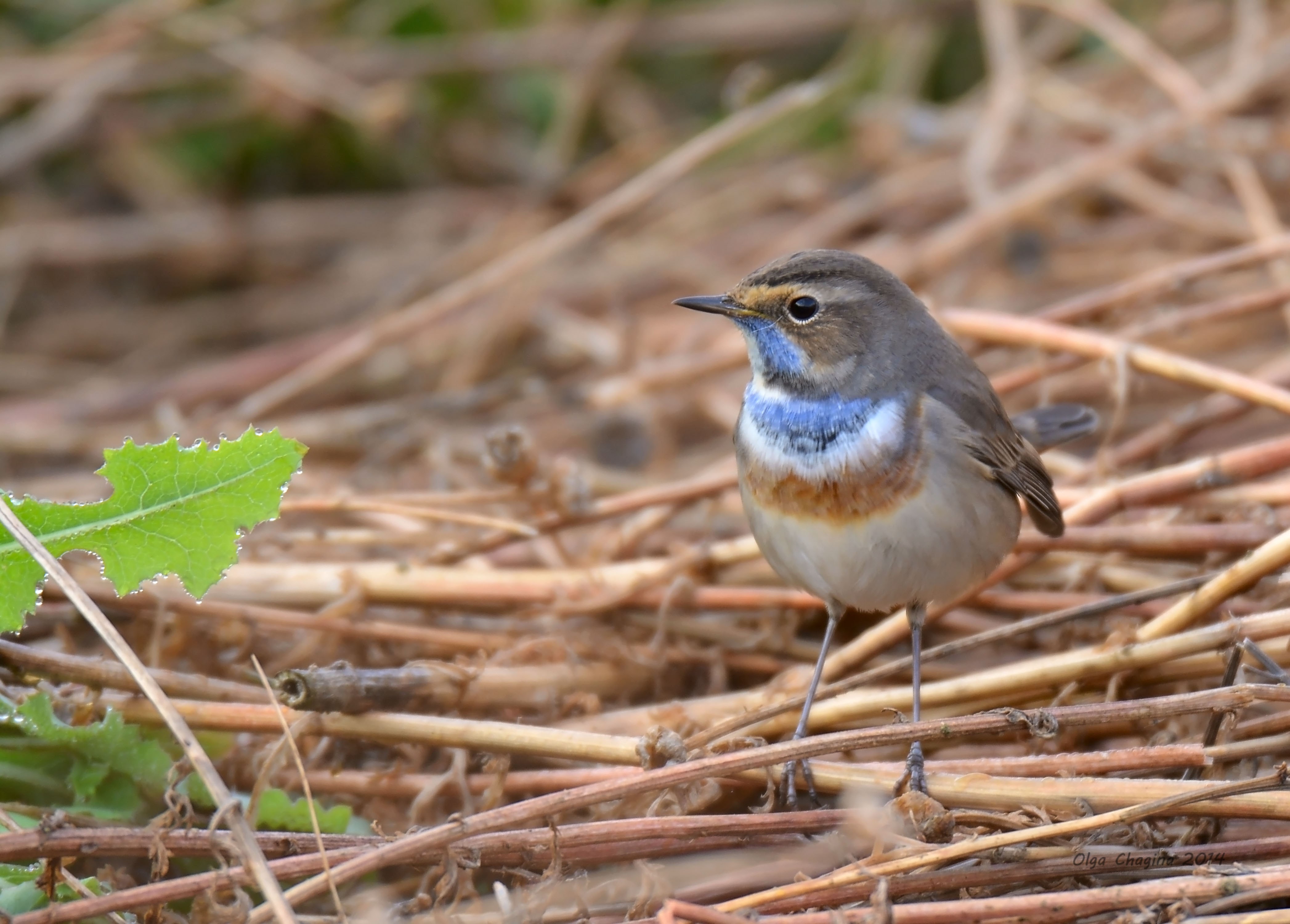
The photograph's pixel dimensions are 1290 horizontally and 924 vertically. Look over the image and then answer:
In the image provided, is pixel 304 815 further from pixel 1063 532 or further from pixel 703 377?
pixel 703 377

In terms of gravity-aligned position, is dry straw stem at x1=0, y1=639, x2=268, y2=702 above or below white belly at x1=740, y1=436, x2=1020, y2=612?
below

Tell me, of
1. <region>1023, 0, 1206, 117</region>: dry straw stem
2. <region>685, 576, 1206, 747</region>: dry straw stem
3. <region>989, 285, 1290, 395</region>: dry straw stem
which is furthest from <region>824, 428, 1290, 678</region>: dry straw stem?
<region>1023, 0, 1206, 117</region>: dry straw stem

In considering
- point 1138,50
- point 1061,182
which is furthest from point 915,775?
point 1138,50

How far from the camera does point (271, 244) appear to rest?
782 cm

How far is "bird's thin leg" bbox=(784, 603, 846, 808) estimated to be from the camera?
3297 millimetres

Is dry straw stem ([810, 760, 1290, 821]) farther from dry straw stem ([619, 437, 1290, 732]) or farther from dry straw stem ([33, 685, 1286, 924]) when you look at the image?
dry straw stem ([619, 437, 1290, 732])

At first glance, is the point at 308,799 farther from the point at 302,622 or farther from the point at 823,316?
the point at 823,316

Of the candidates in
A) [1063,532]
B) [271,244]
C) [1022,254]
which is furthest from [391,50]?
[1063,532]

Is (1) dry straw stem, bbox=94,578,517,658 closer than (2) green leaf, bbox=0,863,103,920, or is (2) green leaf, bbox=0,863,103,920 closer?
(2) green leaf, bbox=0,863,103,920

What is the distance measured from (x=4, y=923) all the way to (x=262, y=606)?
1557 mm

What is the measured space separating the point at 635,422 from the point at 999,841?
406 cm

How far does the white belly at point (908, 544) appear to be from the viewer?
3.54 meters

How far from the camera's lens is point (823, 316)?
3.86 metres

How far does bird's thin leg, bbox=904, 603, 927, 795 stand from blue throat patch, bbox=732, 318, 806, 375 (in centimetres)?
77
